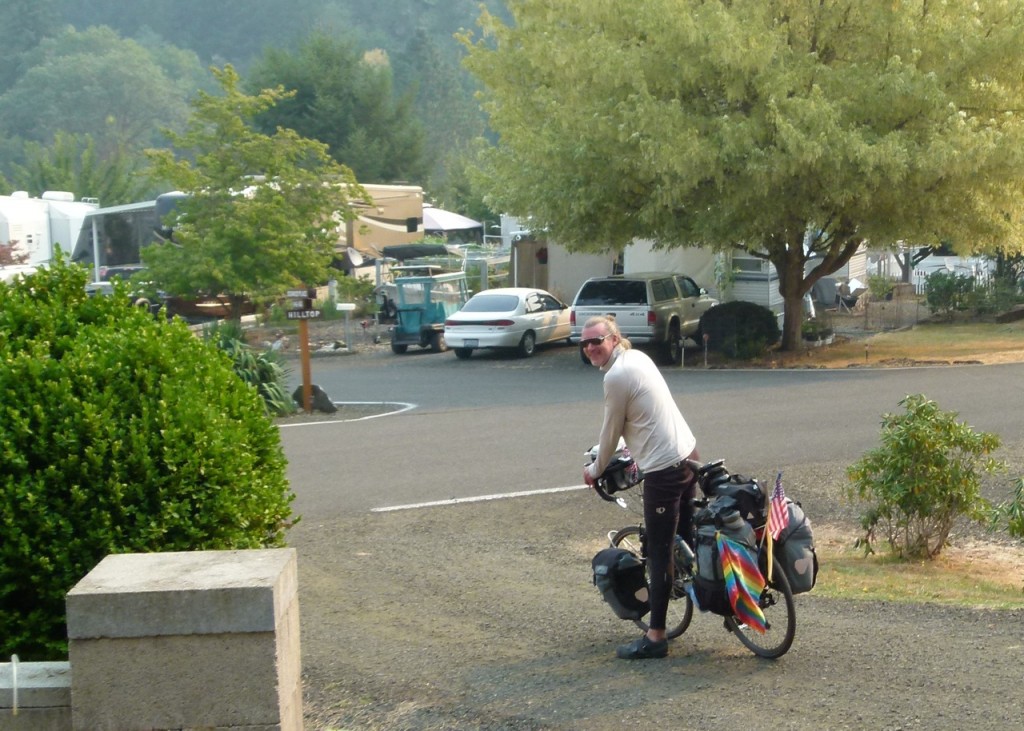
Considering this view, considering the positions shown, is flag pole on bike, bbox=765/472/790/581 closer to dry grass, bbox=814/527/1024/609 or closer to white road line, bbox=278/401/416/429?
dry grass, bbox=814/527/1024/609

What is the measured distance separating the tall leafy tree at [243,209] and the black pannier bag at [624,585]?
21.1 metres

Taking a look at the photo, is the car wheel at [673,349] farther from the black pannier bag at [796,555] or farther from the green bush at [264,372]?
the black pannier bag at [796,555]

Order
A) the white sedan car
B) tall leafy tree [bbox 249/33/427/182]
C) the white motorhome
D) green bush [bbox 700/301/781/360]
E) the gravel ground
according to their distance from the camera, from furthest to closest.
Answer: tall leafy tree [bbox 249/33/427/182], the white motorhome, the white sedan car, green bush [bbox 700/301/781/360], the gravel ground

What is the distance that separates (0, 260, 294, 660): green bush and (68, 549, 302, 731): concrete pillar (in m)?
0.60

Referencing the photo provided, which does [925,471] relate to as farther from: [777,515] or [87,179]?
[87,179]

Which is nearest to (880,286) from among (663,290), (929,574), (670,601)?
(663,290)

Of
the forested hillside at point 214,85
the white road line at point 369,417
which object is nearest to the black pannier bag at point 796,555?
the white road line at point 369,417

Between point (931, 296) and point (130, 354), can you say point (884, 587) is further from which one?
point (931, 296)

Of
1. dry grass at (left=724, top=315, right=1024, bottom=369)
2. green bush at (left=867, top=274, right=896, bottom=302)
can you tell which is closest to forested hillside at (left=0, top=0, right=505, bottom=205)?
green bush at (left=867, top=274, right=896, bottom=302)

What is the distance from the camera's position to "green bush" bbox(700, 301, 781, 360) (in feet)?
81.6

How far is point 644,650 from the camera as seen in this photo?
5.98 metres

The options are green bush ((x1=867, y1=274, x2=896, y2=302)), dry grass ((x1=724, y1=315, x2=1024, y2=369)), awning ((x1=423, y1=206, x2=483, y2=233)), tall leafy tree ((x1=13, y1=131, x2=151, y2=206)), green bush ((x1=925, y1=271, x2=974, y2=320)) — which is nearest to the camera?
dry grass ((x1=724, y1=315, x2=1024, y2=369))

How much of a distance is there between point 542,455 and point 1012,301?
21127mm

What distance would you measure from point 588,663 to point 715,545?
82cm
